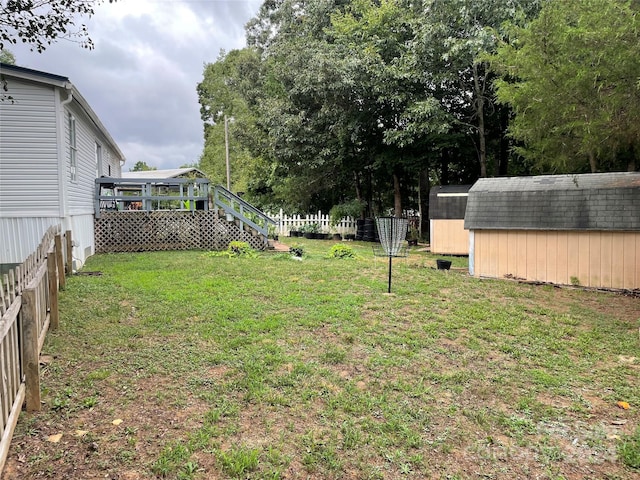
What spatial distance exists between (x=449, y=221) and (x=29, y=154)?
34.0ft

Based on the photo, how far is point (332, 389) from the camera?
309 cm

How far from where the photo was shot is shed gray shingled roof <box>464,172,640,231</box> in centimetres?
666

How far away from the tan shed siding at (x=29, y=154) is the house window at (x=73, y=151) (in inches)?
29.6

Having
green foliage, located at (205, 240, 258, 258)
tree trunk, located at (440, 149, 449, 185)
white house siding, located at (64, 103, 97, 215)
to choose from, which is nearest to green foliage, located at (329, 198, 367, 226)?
tree trunk, located at (440, 149, 449, 185)

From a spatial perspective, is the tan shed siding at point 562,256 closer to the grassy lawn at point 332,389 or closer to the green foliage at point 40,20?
the grassy lawn at point 332,389

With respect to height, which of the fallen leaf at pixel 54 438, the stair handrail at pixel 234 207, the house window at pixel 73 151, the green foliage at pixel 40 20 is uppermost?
the green foliage at pixel 40 20

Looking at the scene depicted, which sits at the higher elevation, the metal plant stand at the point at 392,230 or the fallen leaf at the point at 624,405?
the metal plant stand at the point at 392,230

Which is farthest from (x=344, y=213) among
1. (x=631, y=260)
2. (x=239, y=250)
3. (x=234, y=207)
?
(x=631, y=260)

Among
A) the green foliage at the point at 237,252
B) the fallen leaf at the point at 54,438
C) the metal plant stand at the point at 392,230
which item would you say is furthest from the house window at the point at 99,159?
the fallen leaf at the point at 54,438

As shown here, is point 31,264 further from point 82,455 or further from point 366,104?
point 366,104

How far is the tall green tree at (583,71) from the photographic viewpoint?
5.00 metres

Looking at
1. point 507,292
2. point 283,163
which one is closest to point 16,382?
point 507,292

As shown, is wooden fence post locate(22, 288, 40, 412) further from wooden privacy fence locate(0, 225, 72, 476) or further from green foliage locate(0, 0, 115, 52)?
green foliage locate(0, 0, 115, 52)

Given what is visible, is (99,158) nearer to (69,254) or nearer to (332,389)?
(69,254)
